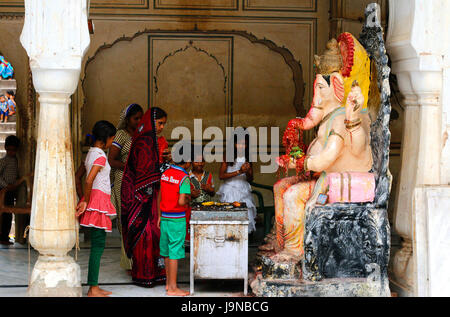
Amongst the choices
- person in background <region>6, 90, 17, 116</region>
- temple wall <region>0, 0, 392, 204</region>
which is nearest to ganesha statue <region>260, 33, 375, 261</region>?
temple wall <region>0, 0, 392, 204</region>

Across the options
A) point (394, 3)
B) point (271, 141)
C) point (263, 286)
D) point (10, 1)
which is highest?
point (10, 1)

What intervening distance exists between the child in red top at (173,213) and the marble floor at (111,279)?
0.32 m

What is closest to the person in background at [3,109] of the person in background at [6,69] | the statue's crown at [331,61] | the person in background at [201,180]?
the person in background at [6,69]

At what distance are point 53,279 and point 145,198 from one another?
4.05ft

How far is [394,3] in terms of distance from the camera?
6547 mm

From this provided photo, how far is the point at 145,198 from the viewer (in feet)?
22.4

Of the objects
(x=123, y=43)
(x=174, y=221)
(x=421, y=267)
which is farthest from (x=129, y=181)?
(x=123, y=43)

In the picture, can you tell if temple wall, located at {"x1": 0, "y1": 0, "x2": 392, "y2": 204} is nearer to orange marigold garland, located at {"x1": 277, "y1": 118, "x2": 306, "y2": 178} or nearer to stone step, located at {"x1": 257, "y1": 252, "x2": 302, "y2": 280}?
orange marigold garland, located at {"x1": 277, "y1": 118, "x2": 306, "y2": 178}

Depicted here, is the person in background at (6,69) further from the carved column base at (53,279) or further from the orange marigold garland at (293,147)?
the orange marigold garland at (293,147)

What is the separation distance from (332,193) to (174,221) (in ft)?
4.57

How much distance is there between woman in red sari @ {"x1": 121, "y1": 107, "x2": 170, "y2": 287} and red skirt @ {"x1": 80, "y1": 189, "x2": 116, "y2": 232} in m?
0.59

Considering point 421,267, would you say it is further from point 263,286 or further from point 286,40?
point 286,40

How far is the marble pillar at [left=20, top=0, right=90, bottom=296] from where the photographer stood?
591cm

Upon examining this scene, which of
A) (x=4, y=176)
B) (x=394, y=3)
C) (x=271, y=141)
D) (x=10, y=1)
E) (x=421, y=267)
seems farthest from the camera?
(x=271, y=141)
